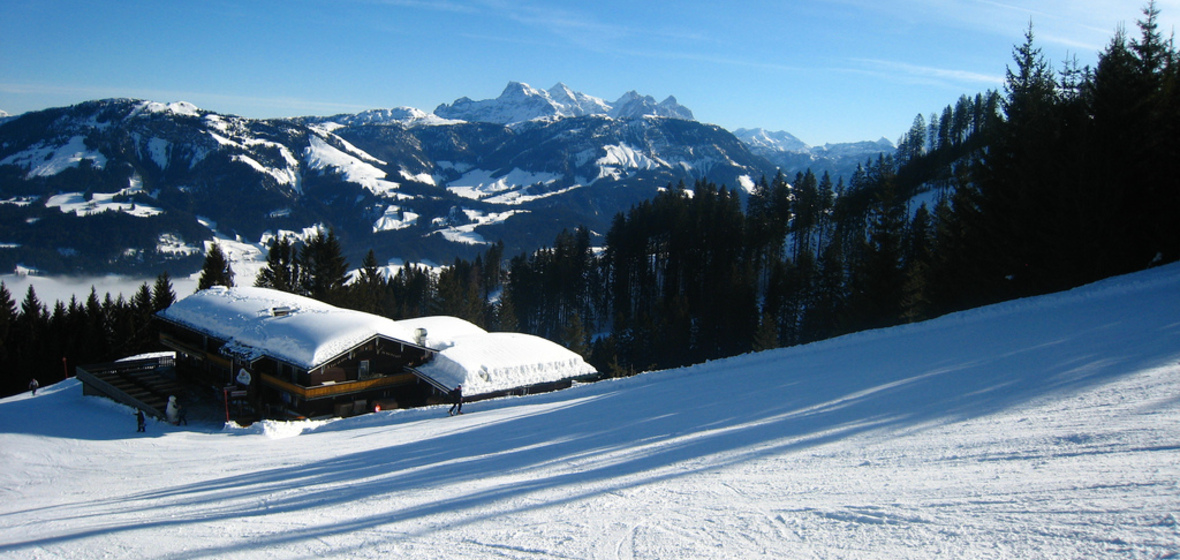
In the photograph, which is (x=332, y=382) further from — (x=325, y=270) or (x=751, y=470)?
(x=325, y=270)

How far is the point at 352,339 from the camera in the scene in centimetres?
3012

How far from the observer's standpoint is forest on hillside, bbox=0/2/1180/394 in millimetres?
22156

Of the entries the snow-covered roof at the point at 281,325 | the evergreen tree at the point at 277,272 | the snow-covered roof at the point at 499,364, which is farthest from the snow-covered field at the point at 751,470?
the evergreen tree at the point at 277,272

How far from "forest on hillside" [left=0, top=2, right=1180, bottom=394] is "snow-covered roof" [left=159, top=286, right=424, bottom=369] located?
1269cm

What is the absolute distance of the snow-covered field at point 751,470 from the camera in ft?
21.8

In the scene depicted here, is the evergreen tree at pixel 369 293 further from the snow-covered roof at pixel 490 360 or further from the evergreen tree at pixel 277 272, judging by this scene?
the snow-covered roof at pixel 490 360

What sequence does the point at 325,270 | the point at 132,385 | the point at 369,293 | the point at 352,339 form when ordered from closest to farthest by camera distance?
1. the point at 352,339
2. the point at 132,385
3. the point at 325,270
4. the point at 369,293

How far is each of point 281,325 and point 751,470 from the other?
29327 mm

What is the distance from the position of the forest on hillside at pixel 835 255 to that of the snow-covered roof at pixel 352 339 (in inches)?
397

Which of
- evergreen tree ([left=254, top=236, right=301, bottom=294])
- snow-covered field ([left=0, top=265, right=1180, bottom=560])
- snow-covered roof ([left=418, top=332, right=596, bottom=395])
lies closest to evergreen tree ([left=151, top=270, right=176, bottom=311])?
evergreen tree ([left=254, top=236, right=301, bottom=294])

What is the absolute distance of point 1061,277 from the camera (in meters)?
23.3

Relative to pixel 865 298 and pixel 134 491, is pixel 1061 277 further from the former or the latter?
pixel 134 491

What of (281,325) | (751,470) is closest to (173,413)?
(281,325)

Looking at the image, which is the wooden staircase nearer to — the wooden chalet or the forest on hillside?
the wooden chalet
